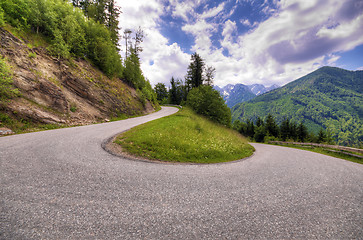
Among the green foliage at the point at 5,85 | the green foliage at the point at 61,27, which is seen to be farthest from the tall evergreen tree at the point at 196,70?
the green foliage at the point at 5,85

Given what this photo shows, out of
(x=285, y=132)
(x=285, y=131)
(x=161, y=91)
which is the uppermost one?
(x=161, y=91)

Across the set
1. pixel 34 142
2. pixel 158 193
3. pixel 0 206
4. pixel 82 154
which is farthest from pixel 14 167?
pixel 158 193

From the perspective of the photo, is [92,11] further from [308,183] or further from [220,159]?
[308,183]

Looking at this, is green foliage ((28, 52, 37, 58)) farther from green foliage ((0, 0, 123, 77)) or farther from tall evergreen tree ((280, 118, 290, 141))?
tall evergreen tree ((280, 118, 290, 141))

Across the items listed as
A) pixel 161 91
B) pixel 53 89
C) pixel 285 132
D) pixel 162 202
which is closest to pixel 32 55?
pixel 53 89

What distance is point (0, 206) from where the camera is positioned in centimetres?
285

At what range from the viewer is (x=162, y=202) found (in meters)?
3.41

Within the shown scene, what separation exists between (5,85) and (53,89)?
342cm

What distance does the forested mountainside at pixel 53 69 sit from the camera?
36.3 ft

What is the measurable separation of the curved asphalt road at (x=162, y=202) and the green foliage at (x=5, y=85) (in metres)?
7.92

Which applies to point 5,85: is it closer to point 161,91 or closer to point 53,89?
point 53,89

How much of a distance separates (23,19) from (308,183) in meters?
28.3

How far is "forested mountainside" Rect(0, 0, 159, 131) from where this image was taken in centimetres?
1108

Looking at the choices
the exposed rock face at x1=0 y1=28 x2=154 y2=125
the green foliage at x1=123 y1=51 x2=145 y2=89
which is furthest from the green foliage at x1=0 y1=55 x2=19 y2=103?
the green foliage at x1=123 y1=51 x2=145 y2=89
